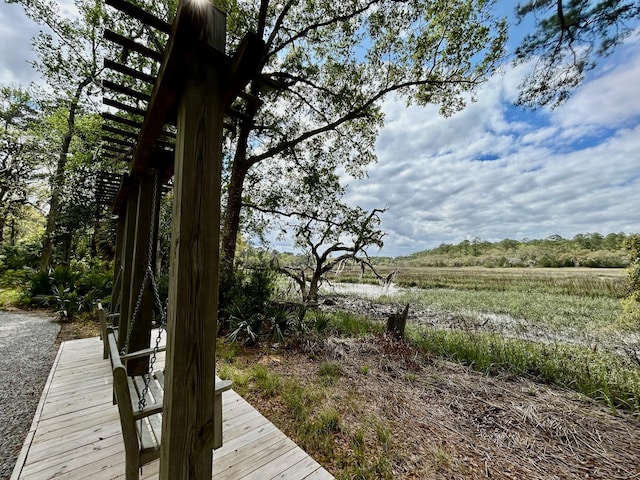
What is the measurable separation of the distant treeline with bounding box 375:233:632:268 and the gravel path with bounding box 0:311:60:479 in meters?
11.3

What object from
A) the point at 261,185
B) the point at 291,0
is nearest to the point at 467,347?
the point at 261,185

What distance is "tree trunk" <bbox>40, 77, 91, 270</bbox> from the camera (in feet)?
28.7

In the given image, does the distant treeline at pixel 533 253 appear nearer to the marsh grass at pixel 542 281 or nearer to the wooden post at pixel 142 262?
the marsh grass at pixel 542 281

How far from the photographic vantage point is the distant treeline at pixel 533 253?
1520 centimetres

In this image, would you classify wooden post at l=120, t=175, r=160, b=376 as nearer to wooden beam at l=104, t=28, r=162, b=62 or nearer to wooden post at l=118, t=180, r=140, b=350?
wooden post at l=118, t=180, r=140, b=350

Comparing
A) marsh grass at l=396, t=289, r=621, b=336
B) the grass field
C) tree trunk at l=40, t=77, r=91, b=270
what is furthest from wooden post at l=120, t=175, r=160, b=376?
marsh grass at l=396, t=289, r=621, b=336

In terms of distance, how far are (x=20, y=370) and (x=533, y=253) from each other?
34793mm

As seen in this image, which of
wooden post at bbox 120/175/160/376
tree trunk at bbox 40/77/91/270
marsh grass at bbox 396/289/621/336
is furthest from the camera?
tree trunk at bbox 40/77/91/270

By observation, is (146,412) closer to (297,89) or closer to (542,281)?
(297,89)

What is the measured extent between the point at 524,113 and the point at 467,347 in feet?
17.3

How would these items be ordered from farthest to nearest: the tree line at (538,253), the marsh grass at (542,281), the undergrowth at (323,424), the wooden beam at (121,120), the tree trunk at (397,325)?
the tree line at (538,253) < the marsh grass at (542,281) < the tree trunk at (397,325) < the undergrowth at (323,424) < the wooden beam at (121,120)

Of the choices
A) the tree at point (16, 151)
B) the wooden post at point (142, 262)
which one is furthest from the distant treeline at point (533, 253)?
the tree at point (16, 151)

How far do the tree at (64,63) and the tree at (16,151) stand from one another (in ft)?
5.20

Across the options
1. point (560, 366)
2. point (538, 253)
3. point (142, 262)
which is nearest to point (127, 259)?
point (142, 262)
